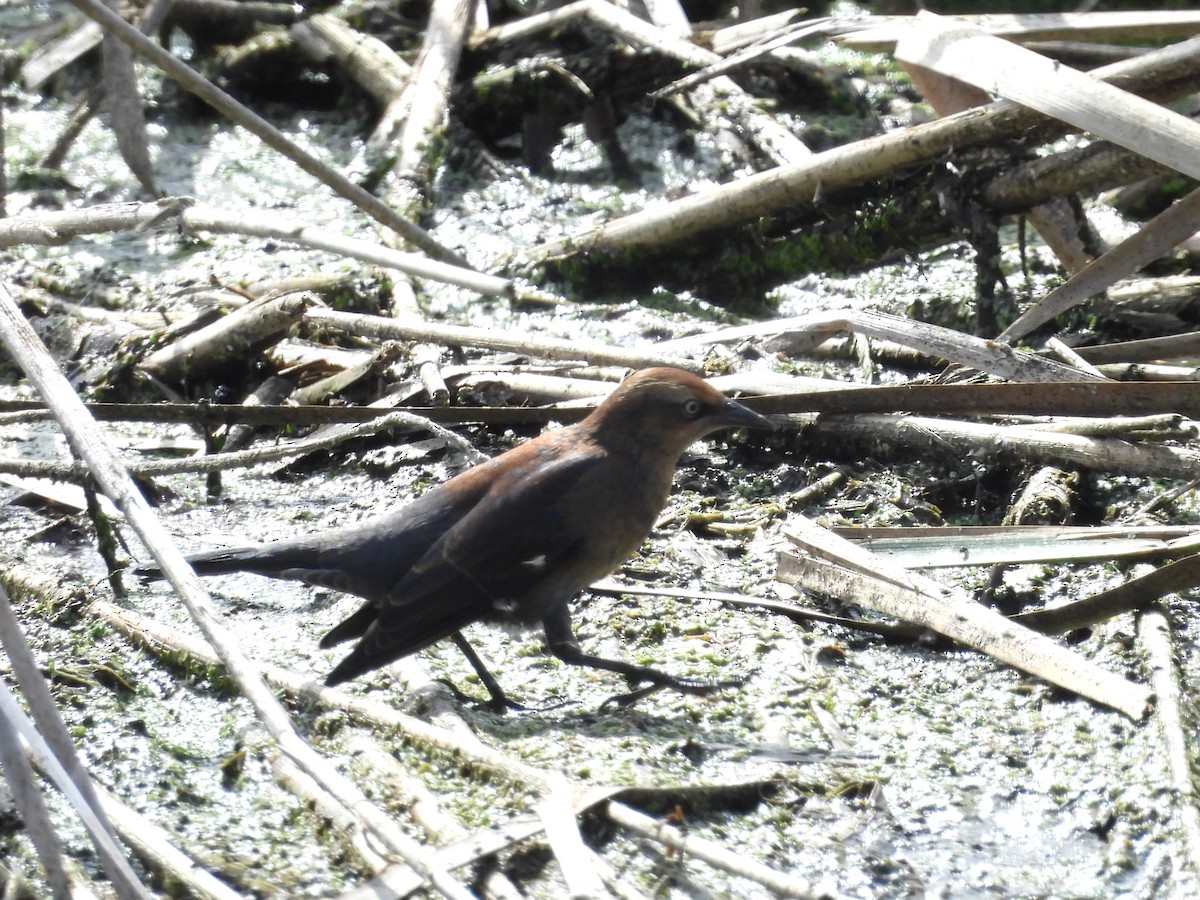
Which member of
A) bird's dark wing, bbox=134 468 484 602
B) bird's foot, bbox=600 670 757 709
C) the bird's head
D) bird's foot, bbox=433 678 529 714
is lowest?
bird's foot, bbox=433 678 529 714

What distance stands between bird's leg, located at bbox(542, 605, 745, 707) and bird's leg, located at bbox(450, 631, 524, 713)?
20cm

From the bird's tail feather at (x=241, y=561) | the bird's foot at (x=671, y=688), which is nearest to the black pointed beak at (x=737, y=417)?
the bird's foot at (x=671, y=688)

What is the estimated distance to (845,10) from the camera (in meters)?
9.75

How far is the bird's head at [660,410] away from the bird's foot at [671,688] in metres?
0.84

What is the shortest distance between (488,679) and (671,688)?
1.73ft

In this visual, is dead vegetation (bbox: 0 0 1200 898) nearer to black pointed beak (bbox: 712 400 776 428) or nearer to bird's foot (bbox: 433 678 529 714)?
bird's foot (bbox: 433 678 529 714)

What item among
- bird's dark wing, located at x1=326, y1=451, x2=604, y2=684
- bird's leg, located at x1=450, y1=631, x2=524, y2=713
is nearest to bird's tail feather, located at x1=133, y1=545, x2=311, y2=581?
bird's dark wing, located at x1=326, y1=451, x2=604, y2=684

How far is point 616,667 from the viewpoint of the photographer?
3799 millimetres

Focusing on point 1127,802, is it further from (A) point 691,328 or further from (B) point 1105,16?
(B) point 1105,16

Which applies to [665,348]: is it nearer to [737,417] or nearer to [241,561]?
[737,417]

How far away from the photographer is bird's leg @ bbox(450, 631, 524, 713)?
3.76 meters

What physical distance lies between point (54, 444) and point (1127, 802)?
4200 mm

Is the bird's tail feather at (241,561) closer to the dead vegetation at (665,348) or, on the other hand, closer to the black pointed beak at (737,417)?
the dead vegetation at (665,348)

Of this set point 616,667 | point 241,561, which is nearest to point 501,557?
point 616,667
